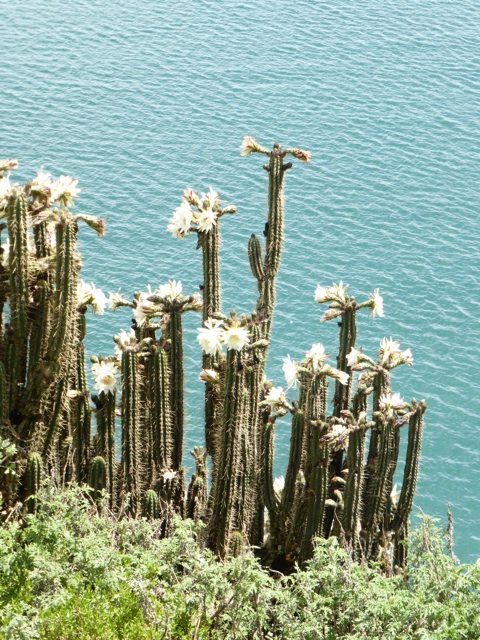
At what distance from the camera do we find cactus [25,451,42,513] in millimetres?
13331

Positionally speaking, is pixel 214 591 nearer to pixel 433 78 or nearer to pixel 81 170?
pixel 81 170

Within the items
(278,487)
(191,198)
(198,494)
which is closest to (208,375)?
(198,494)

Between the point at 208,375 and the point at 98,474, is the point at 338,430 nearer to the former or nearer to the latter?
the point at 208,375

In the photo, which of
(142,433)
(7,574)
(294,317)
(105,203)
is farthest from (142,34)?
(7,574)

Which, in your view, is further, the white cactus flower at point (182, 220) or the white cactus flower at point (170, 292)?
the white cactus flower at point (182, 220)

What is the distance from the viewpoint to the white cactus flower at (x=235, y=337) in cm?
1305

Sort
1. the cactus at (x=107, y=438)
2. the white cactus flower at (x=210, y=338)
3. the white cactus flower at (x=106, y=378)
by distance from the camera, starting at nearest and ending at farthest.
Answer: the white cactus flower at (x=210, y=338)
the white cactus flower at (x=106, y=378)
the cactus at (x=107, y=438)

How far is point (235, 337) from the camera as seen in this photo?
13.1m

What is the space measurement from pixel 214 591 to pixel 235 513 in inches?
149

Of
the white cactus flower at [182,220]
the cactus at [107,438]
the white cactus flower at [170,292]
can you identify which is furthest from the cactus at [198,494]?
the white cactus flower at [182,220]

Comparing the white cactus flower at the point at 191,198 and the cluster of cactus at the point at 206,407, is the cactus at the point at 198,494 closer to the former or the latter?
the cluster of cactus at the point at 206,407

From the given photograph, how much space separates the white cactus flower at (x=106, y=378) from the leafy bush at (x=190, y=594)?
9.09 feet

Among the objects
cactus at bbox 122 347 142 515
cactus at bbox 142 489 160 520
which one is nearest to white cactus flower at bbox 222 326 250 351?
cactus at bbox 122 347 142 515

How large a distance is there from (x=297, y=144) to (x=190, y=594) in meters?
26.7
